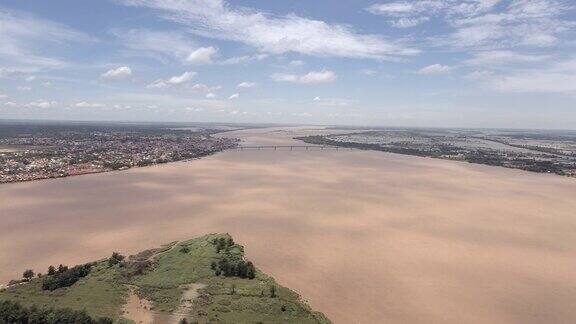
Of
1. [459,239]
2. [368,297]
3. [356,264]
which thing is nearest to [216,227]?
[356,264]

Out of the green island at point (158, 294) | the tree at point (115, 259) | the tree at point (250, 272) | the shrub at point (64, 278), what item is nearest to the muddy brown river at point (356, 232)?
the tree at point (250, 272)

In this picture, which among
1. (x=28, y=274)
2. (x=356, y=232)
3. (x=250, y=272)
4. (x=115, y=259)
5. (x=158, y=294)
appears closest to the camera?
(x=158, y=294)

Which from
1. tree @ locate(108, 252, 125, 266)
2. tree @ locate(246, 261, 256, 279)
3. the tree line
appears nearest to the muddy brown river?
tree @ locate(246, 261, 256, 279)

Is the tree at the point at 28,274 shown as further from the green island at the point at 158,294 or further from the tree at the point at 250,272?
the tree at the point at 250,272

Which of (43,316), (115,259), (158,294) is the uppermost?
(43,316)

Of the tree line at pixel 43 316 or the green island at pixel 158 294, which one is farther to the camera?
the green island at pixel 158 294

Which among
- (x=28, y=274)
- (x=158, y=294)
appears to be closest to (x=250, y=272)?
(x=158, y=294)

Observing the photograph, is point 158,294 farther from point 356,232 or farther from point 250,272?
point 356,232
